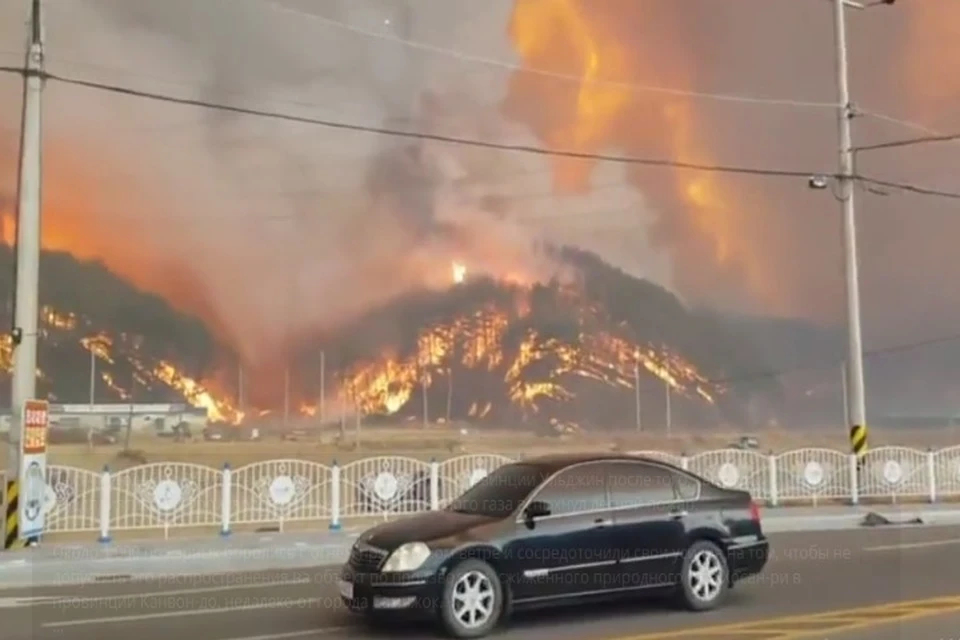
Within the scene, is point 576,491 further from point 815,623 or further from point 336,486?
point 336,486

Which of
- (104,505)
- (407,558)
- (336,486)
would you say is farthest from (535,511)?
(104,505)

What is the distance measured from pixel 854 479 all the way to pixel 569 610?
13.3 m

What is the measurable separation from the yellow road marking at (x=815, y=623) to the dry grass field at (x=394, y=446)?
127 ft

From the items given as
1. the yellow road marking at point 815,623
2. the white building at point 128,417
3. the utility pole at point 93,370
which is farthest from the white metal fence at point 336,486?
the utility pole at point 93,370

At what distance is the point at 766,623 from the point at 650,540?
1272 millimetres

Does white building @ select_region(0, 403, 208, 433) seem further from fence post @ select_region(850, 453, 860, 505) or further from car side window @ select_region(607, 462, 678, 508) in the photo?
car side window @ select_region(607, 462, 678, 508)

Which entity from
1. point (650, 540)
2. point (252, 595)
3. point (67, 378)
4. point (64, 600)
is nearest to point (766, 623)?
point (650, 540)

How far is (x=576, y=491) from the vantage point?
927 cm

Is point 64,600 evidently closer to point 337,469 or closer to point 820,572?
point 337,469

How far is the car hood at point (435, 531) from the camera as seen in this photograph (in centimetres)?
845

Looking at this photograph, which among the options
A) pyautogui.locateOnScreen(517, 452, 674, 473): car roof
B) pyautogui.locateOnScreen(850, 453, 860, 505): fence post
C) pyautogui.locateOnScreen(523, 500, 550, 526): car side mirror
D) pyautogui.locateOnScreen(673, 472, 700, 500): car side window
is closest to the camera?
pyautogui.locateOnScreen(523, 500, 550, 526): car side mirror

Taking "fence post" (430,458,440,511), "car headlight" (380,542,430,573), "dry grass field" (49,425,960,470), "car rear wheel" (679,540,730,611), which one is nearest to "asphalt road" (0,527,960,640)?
"car rear wheel" (679,540,730,611)

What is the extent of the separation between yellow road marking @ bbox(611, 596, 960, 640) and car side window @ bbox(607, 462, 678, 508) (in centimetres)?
137

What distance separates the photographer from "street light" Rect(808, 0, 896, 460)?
21484 mm
